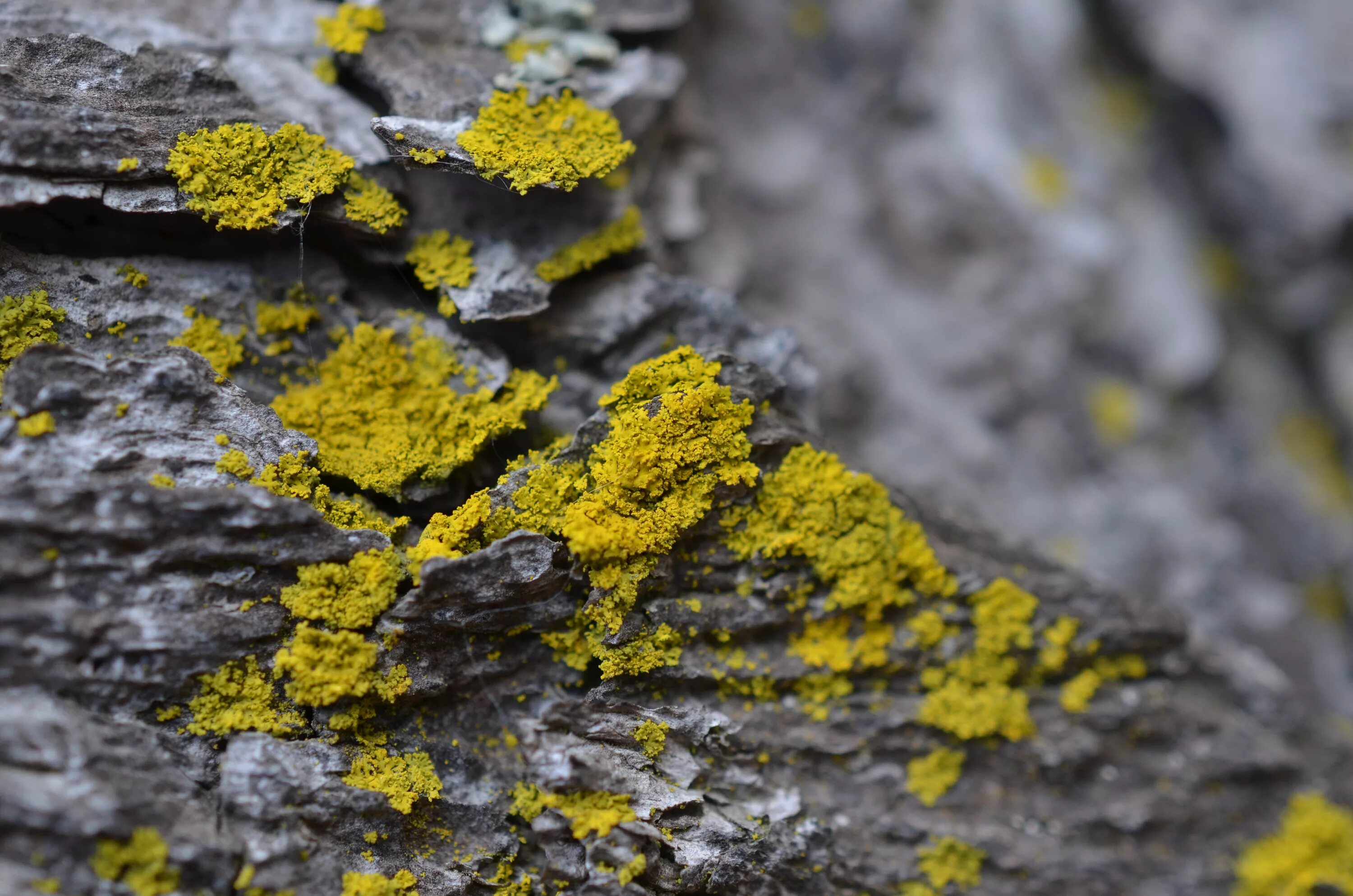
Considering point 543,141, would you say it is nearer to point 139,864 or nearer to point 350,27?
point 350,27

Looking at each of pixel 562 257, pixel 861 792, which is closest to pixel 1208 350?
pixel 861 792

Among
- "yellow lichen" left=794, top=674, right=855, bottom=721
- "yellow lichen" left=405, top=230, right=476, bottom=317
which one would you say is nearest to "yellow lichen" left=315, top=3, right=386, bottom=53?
"yellow lichen" left=405, top=230, right=476, bottom=317

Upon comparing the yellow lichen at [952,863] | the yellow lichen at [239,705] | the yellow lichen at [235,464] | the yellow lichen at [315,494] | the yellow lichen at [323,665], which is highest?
the yellow lichen at [235,464]

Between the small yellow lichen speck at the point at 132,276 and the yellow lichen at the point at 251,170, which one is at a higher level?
the yellow lichen at the point at 251,170

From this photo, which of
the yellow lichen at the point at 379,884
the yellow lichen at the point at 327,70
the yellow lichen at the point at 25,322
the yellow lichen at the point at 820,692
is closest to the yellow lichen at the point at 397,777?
the yellow lichen at the point at 379,884

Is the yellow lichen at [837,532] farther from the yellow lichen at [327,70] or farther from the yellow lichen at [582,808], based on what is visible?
the yellow lichen at [327,70]

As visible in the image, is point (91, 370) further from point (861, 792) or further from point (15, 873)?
point (861, 792)
